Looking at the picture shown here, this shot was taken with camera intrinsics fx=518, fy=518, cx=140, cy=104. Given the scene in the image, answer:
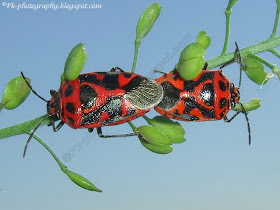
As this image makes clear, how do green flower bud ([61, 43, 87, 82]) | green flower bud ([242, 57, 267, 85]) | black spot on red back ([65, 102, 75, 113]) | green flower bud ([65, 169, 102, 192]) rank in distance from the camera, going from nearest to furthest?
green flower bud ([61, 43, 87, 82]) < green flower bud ([65, 169, 102, 192]) < black spot on red back ([65, 102, 75, 113]) < green flower bud ([242, 57, 267, 85])

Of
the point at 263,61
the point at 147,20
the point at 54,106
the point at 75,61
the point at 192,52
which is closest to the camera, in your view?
the point at 75,61

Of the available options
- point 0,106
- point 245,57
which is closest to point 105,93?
point 0,106

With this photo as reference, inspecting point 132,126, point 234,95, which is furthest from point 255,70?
point 132,126

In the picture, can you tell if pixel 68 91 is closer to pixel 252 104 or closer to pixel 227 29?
pixel 227 29

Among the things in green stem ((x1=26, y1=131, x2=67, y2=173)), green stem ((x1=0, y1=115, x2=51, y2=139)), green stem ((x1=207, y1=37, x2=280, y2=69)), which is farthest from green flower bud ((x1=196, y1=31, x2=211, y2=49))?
green stem ((x1=26, y1=131, x2=67, y2=173))

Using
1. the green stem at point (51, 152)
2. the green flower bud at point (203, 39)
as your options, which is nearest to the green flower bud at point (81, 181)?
the green stem at point (51, 152)

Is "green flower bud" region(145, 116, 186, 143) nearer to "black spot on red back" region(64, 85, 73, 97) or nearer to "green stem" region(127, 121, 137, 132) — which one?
"green stem" region(127, 121, 137, 132)

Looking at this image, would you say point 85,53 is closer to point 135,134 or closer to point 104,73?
point 104,73
